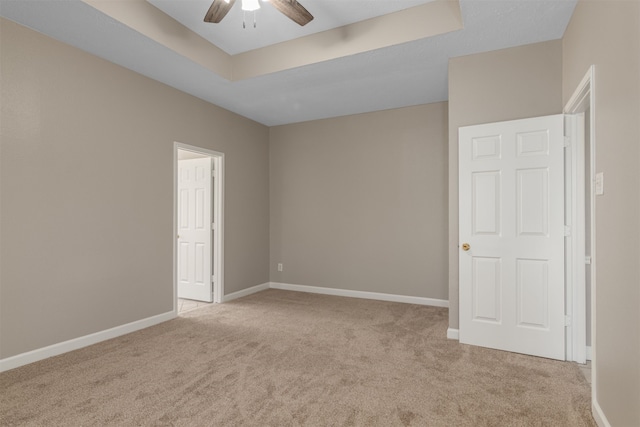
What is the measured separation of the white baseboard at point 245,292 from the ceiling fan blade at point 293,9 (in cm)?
361

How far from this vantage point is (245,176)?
5.18 meters

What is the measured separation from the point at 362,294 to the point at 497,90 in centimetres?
312

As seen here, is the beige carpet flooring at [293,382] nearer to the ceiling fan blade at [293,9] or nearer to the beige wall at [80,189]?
the beige wall at [80,189]

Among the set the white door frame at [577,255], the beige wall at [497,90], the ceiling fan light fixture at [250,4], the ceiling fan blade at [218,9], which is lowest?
the white door frame at [577,255]

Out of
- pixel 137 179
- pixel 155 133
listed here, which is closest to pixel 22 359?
pixel 137 179

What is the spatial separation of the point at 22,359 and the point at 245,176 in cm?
324

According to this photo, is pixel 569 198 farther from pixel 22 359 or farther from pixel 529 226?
pixel 22 359

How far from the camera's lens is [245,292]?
515cm

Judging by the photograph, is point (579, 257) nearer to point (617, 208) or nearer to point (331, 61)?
point (617, 208)

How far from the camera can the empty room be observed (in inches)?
79.3

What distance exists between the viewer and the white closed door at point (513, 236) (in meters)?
2.82

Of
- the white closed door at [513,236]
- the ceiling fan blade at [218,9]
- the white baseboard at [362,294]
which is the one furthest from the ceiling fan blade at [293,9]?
the white baseboard at [362,294]

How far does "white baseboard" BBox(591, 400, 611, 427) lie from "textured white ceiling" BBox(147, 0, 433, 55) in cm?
304

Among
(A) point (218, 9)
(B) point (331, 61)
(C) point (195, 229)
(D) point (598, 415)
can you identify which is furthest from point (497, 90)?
(C) point (195, 229)
